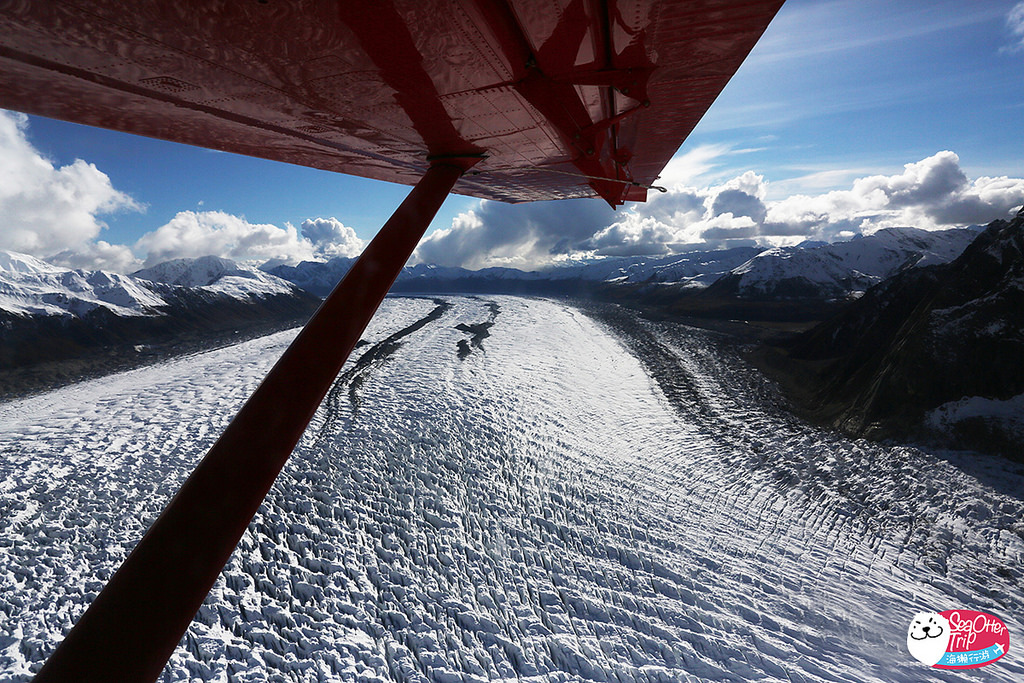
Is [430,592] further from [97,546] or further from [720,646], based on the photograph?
[97,546]

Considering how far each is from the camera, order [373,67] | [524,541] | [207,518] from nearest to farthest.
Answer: [207,518]
[373,67]
[524,541]

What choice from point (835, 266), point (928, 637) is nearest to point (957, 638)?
point (928, 637)

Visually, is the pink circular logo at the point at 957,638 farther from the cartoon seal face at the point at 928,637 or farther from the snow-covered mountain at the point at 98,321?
the snow-covered mountain at the point at 98,321

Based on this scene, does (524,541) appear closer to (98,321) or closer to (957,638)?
(957,638)

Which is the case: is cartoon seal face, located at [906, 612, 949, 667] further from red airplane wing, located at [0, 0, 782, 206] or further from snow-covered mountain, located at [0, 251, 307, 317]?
snow-covered mountain, located at [0, 251, 307, 317]

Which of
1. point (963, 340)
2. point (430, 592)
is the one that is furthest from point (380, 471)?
point (963, 340)

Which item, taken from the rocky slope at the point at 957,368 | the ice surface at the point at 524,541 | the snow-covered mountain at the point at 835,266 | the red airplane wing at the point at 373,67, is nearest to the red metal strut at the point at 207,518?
the red airplane wing at the point at 373,67
